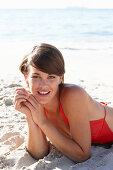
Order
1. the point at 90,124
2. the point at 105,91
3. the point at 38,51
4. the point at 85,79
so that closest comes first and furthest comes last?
the point at 38,51 → the point at 90,124 → the point at 105,91 → the point at 85,79

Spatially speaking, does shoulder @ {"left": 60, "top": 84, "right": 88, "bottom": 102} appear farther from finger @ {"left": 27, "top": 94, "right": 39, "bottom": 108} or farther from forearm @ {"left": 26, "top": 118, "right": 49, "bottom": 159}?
forearm @ {"left": 26, "top": 118, "right": 49, "bottom": 159}

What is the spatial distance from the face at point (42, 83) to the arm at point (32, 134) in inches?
6.5

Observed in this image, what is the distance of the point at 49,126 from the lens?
8.26ft

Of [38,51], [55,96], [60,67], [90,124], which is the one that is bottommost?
[90,124]

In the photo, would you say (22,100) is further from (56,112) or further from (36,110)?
(56,112)

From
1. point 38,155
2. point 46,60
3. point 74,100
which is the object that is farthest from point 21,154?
point 46,60

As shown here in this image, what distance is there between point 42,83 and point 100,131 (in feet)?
3.01

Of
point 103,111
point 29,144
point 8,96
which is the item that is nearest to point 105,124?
point 103,111

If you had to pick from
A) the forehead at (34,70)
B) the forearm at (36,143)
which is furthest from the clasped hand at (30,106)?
the forehead at (34,70)

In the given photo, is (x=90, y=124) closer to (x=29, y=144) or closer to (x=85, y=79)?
(x=29, y=144)

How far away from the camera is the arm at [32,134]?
8.35 ft

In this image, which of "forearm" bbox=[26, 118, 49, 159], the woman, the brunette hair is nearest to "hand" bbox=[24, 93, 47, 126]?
the woman

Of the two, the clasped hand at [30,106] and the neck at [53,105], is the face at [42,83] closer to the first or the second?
the clasped hand at [30,106]

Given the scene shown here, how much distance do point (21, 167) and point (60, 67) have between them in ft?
3.46
